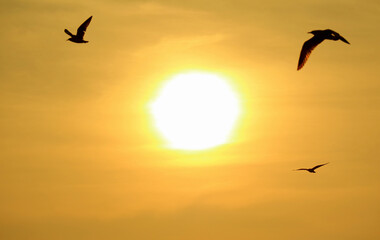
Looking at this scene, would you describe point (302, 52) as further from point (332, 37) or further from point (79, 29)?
point (79, 29)

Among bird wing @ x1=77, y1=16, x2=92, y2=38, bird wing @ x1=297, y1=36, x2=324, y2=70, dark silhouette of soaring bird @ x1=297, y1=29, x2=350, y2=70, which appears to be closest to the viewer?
dark silhouette of soaring bird @ x1=297, y1=29, x2=350, y2=70

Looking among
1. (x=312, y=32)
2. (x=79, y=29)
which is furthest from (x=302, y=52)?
(x=79, y=29)

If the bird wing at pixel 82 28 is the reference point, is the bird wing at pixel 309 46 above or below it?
below

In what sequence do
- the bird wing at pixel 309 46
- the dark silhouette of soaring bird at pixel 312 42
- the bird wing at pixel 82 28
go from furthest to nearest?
the bird wing at pixel 82 28 < the bird wing at pixel 309 46 < the dark silhouette of soaring bird at pixel 312 42

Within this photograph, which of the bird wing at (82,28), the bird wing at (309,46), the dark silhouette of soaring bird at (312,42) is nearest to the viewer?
the dark silhouette of soaring bird at (312,42)

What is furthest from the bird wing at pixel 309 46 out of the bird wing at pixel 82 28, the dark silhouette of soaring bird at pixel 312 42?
the bird wing at pixel 82 28

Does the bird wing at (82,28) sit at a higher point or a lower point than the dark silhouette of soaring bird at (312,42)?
higher

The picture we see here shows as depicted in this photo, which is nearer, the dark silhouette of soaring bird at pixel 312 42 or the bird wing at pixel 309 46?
the dark silhouette of soaring bird at pixel 312 42

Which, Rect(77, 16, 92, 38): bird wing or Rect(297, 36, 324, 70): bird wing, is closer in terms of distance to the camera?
Rect(297, 36, 324, 70): bird wing

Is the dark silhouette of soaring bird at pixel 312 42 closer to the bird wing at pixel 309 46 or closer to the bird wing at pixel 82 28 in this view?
the bird wing at pixel 309 46

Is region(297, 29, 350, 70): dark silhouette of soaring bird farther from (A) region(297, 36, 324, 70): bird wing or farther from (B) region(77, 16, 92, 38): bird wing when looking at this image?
(B) region(77, 16, 92, 38): bird wing

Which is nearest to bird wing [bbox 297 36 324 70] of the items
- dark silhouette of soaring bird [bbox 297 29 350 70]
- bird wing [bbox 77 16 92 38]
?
dark silhouette of soaring bird [bbox 297 29 350 70]

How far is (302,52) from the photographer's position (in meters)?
72.5

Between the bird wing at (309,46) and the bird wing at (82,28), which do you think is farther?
the bird wing at (82,28)
